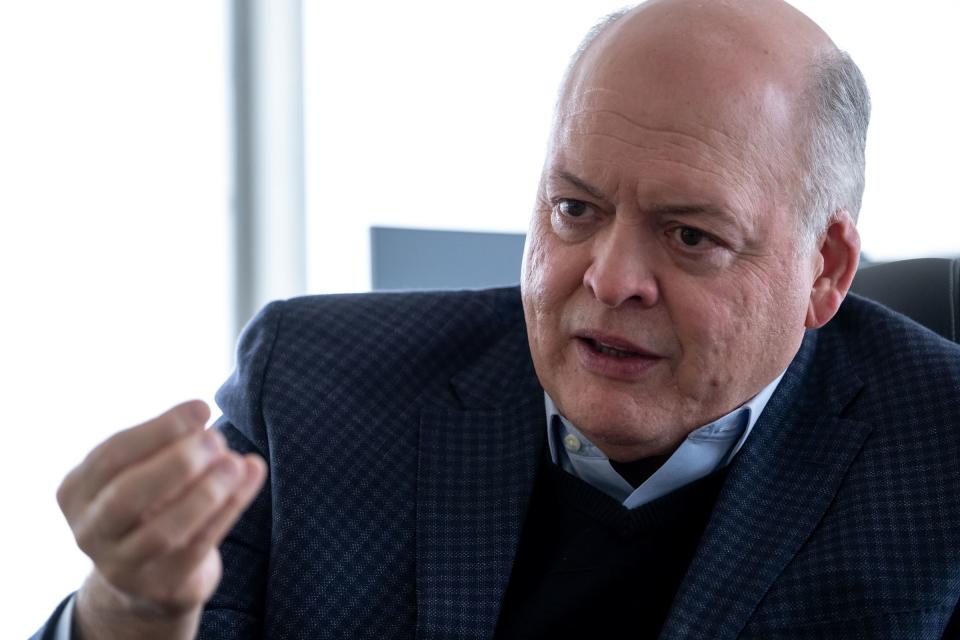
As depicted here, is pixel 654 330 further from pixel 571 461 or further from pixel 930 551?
pixel 930 551

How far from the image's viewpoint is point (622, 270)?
1241 mm

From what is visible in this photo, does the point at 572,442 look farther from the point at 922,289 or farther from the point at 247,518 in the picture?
the point at 922,289

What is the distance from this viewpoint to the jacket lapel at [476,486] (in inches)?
50.5

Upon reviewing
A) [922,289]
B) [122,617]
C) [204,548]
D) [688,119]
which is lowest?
[122,617]

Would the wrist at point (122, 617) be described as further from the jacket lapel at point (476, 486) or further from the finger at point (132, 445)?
the jacket lapel at point (476, 486)

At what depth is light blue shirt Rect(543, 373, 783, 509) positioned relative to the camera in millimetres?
1366

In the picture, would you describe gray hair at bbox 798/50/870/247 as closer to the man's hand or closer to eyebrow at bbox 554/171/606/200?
eyebrow at bbox 554/171/606/200

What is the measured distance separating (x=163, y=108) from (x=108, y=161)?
10.4 inches

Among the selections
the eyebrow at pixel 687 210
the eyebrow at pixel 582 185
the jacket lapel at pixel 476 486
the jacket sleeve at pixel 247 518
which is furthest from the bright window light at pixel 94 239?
the eyebrow at pixel 687 210

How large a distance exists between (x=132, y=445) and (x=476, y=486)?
0.62 meters

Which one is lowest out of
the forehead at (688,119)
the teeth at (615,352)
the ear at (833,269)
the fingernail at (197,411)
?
the teeth at (615,352)

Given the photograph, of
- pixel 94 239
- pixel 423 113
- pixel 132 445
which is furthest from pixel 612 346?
pixel 423 113

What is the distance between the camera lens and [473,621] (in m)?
1.27

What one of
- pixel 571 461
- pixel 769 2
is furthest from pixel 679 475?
pixel 769 2
